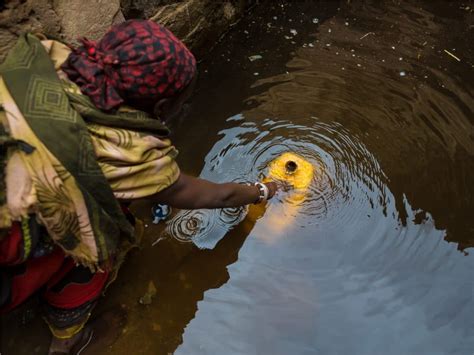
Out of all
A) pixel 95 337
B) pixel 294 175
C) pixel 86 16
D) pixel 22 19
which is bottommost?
pixel 95 337

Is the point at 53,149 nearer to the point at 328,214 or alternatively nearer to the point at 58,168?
the point at 58,168

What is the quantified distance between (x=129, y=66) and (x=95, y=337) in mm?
1312

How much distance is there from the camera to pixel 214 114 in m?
3.18

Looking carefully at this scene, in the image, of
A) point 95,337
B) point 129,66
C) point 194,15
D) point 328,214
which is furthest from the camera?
point 194,15

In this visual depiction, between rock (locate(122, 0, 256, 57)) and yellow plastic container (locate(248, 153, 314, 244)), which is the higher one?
rock (locate(122, 0, 256, 57))

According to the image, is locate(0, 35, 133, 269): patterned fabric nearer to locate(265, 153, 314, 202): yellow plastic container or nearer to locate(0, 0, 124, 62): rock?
locate(0, 0, 124, 62): rock

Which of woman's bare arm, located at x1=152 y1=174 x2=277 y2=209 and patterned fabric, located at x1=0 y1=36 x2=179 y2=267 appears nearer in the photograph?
patterned fabric, located at x1=0 y1=36 x2=179 y2=267

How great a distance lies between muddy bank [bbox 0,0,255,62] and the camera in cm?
224

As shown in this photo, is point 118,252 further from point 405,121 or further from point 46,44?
point 405,121

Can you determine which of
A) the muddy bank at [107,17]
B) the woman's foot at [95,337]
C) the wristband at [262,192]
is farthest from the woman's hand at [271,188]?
the muddy bank at [107,17]

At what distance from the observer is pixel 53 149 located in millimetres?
1471

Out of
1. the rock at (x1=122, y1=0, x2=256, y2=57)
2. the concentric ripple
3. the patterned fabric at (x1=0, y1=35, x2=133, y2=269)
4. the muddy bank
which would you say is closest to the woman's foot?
the concentric ripple

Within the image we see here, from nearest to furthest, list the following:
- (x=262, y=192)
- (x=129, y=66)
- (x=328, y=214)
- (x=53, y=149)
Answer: (x=53, y=149) < (x=129, y=66) < (x=262, y=192) < (x=328, y=214)

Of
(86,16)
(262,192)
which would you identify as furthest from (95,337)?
(86,16)
